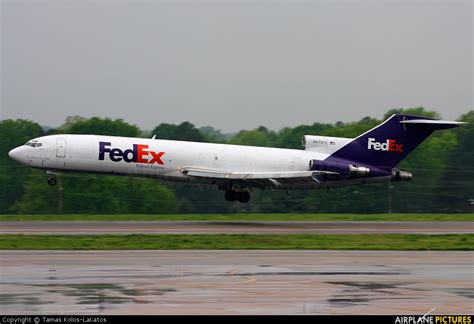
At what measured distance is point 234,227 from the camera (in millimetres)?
39562

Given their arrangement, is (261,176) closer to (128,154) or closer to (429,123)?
(128,154)

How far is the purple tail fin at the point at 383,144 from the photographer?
45844 millimetres

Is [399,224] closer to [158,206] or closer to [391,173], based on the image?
[391,173]

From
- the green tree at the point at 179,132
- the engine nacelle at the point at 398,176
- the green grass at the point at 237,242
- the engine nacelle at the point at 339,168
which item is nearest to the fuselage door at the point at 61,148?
the green grass at the point at 237,242

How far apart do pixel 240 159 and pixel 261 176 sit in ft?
6.14

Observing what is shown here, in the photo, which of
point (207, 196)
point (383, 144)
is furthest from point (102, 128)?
point (383, 144)

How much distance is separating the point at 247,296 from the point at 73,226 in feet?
73.4

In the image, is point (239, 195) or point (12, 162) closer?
point (239, 195)

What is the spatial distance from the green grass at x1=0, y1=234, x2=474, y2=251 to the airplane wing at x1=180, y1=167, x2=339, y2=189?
Result: 10.4 m

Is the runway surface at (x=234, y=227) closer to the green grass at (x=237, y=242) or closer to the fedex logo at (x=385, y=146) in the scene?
the green grass at (x=237, y=242)

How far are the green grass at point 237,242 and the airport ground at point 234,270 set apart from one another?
0.04 meters

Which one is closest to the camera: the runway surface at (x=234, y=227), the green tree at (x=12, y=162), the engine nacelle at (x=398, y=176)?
the runway surface at (x=234, y=227)

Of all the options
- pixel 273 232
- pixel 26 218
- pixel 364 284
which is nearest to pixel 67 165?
pixel 26 218

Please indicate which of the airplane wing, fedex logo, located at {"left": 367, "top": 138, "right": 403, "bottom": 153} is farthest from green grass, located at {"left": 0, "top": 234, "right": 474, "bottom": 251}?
fedex logo, located at {"left": 367, "top": 138, "right": 403, "bottom": 153}
